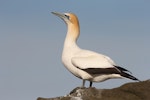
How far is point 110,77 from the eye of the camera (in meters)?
14.5

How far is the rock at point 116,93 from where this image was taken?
→ 12602mm

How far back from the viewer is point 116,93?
41.9ft

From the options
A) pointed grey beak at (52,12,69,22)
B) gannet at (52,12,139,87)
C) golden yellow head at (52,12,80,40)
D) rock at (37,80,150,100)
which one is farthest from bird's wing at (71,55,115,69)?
pointed grey beak at (52,12,69,22)

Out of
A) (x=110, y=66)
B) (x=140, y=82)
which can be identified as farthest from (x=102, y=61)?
(x=140, y=82)

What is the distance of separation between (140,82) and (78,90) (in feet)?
6.83

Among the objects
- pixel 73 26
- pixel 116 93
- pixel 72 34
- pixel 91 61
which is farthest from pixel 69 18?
pixel 116 93

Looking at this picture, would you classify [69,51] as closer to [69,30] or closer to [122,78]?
[69,30]

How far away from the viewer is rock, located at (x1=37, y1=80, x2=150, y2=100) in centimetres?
1260

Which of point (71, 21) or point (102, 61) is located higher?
point (71, 21)

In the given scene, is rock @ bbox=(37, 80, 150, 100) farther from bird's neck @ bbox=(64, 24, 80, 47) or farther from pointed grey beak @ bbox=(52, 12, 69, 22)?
pointed grey beak @ bbox=(52, 12, 69, 22)

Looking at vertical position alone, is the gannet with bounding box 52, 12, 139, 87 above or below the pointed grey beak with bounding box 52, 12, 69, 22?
below

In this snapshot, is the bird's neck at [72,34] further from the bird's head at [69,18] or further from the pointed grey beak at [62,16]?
the pointed grey beak at [62,16]

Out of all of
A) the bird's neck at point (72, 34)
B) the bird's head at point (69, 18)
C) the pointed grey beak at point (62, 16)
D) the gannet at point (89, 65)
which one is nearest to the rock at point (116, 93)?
the gannet at point (89, 65)

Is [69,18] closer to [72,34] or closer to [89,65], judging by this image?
[72,34]
